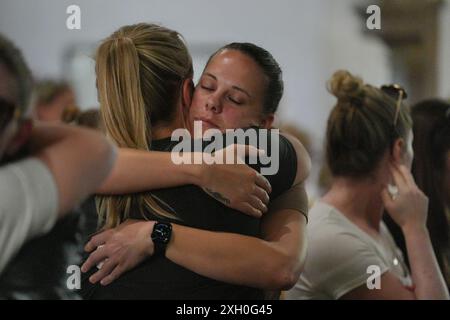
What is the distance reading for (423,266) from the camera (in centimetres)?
144

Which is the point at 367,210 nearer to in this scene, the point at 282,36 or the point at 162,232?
the point at 162,232

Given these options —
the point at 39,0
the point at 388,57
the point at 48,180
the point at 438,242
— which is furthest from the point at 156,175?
the point at 388,57

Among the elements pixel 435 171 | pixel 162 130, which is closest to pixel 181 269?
pixel 162 130

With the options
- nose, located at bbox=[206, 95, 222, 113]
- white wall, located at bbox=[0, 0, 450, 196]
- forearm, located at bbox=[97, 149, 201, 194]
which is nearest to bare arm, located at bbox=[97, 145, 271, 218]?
forearm, located at bbox=[97, 149, 201, 194]

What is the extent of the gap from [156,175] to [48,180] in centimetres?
30

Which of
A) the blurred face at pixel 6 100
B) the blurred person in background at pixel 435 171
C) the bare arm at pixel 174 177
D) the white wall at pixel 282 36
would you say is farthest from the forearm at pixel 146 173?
the white wall at pixel 282 36

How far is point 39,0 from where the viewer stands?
331cm

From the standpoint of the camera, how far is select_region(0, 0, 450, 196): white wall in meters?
3.16

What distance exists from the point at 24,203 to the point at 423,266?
883mm

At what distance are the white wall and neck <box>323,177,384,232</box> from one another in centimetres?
125

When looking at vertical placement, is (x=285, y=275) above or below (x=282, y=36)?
below

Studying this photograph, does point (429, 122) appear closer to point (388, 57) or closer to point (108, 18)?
point (108, 18)

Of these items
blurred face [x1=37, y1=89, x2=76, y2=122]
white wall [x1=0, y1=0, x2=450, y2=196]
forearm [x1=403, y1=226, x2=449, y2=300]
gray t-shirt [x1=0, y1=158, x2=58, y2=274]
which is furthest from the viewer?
white wall [x1=0, y1=0, x2=450, y2=196]

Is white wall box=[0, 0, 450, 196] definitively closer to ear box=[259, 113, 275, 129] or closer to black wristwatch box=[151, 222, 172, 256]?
ear box=[259, 113, 275, 129]
